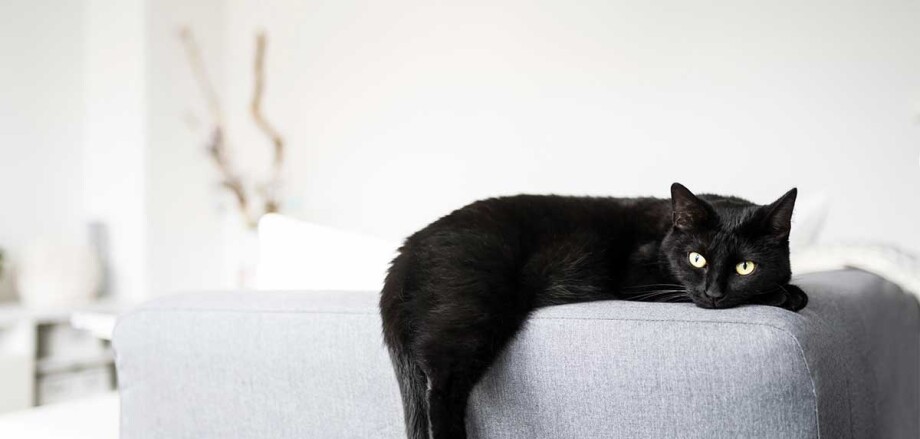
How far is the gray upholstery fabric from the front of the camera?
2.30 feet

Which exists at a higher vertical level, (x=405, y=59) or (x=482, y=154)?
(x=405, y=59)

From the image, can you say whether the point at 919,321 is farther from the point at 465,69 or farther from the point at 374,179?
the point at 374,179

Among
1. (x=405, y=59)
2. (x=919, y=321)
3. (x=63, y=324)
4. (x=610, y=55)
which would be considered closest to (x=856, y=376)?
(x=919, y=321)

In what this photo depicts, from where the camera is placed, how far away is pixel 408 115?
3369mm

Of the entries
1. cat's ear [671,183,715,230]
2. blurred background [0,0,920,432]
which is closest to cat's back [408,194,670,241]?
Answer: cat's ear [671,183,715,230]

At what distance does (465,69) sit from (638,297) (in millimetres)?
2291

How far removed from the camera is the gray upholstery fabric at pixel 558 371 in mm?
701

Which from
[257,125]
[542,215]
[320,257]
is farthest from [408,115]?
[542,215]

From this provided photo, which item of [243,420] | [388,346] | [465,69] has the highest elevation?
[465,69]

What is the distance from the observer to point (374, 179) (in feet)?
11.5

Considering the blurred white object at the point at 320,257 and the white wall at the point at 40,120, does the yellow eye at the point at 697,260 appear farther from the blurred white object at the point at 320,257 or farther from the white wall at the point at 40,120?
the white wall at the point at 40,120

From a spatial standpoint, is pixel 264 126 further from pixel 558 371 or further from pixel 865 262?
pixel 558 371

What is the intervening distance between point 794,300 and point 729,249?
120 millimetres

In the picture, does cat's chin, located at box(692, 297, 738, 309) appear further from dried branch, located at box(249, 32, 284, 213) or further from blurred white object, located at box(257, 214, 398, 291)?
dried branch, located at box(249, 32, 284, 213)
